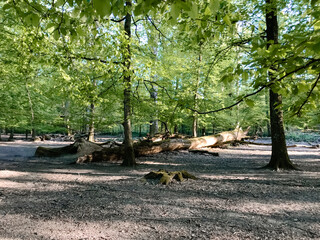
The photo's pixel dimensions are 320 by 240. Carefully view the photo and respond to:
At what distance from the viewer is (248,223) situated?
3279 millimetres

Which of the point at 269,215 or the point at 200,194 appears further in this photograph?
the point at 200,194

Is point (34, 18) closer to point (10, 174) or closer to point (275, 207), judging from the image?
point (275, 207)

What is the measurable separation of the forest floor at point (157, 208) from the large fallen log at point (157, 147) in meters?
3.11

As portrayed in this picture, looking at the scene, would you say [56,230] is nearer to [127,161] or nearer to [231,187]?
[231,187]

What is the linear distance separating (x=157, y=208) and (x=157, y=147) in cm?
752

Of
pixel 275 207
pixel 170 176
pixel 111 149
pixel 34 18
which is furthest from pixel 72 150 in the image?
pixel 34 18

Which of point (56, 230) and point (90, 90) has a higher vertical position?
point (90, 90)

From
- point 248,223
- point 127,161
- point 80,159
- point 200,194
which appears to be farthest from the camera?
point 80,159

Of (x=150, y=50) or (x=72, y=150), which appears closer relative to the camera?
(x=150, y=50)

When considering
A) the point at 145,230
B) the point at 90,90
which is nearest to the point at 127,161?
the point at 90,90

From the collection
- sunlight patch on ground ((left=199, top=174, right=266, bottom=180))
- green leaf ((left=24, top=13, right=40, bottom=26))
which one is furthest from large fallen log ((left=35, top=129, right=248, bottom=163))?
green leaf ((left=24, top=13, right=40, bottom=26))

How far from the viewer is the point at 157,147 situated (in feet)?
37.5

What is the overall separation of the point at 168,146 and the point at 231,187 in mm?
6734

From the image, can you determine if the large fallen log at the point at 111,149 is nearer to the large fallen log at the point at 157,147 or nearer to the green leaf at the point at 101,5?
the large fallen log at the point at 157,147
